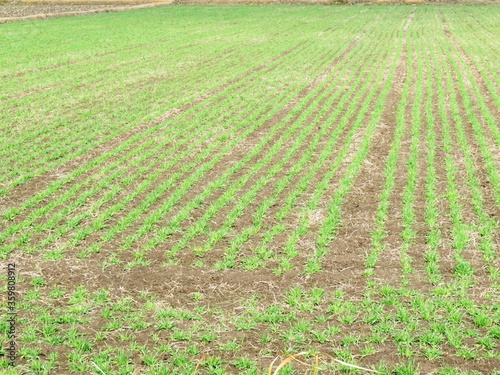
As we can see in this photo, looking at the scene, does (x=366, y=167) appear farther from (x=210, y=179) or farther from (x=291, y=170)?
(x=210, y=179)

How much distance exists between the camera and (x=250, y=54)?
2634 cm

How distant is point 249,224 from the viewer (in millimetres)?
8586

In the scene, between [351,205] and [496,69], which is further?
[496,69]

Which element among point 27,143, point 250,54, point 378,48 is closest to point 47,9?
point 250,54

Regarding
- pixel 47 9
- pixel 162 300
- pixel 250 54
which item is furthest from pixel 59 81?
pixel 47 9

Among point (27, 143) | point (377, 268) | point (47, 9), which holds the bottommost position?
point (377, 268)

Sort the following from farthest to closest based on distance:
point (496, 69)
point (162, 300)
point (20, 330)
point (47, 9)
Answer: point (47, 9)
point (496, 69)
point (162, 300)
point (20, 330)

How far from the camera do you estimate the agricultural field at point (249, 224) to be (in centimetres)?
566

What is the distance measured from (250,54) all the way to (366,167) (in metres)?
17.1

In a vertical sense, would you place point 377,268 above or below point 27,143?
below

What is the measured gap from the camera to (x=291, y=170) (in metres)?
10.8

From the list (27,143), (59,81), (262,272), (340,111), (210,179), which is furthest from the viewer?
(59,81)

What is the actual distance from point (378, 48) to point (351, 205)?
2178 centimetres

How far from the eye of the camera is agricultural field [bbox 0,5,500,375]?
5.66 meters
